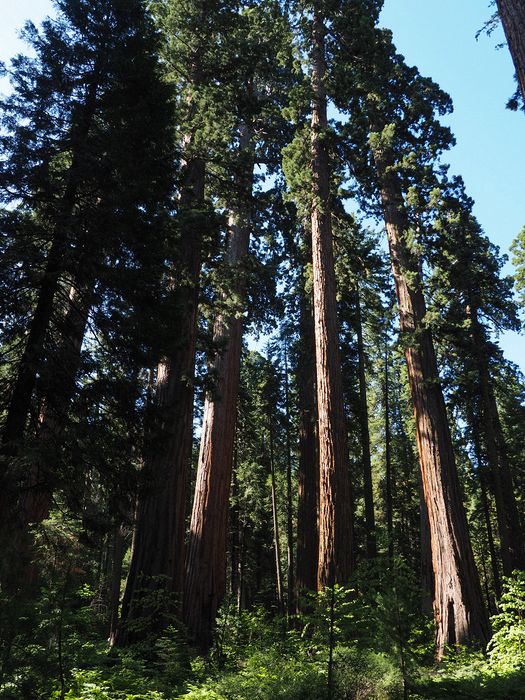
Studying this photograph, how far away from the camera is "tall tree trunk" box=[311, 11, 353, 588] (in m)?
7.39

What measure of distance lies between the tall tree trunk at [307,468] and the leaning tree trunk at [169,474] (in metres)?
6.97

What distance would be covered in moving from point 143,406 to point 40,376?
1733mm

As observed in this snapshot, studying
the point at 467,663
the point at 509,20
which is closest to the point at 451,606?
the point at 467,663

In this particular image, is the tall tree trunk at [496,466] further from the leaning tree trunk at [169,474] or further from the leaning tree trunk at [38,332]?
the leaning tree trunk at [38,332]

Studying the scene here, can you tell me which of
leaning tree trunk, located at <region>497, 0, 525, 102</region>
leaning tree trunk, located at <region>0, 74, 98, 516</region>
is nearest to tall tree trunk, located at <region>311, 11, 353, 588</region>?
leaning tree trunk, located at <region>0, 74, 98, 516</region>

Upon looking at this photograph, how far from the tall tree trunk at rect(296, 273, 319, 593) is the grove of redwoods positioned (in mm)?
152

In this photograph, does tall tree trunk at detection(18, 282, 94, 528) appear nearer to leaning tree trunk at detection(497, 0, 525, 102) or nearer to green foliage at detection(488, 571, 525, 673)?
green foliage at detection(488, 571, 525, 673)

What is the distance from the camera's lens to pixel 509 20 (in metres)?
6.12

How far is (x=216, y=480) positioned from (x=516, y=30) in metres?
9.13

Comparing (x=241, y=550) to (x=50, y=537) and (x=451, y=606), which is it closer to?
(x=451, y=606)

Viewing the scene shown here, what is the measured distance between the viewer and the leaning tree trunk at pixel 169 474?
277 inches

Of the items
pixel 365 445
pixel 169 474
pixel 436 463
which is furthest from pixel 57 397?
pixel 365 445

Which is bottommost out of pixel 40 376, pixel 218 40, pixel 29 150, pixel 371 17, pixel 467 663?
pixel 467 663

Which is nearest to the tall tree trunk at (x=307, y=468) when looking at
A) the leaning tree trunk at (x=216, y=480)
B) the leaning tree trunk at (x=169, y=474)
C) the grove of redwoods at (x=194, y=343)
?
the grove of redwoods at (x=194, y=343)
